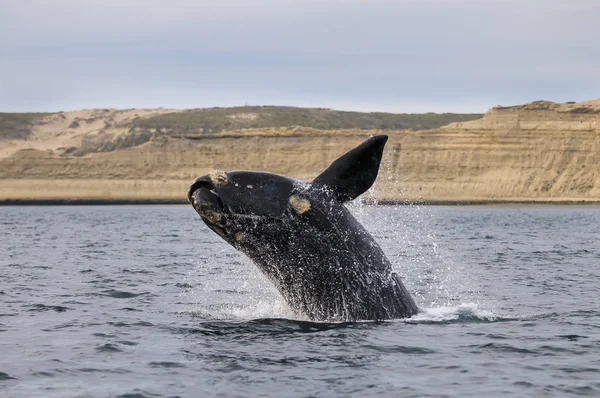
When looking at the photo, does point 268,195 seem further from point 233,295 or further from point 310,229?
point 233,295

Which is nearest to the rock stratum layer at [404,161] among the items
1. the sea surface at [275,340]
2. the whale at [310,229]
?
the sea surface at [275,340]

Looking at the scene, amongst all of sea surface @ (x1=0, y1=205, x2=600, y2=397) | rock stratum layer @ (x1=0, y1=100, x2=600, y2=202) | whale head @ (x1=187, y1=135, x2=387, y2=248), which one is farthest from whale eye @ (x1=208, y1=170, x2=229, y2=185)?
rock stratum layer @ (x1=0, y1=100, x2=600, y2=202)

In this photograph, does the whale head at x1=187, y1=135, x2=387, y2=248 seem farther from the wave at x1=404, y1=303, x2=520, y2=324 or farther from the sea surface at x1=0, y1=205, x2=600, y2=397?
the wave at x1=404, y1=303, x2=520, y2=324

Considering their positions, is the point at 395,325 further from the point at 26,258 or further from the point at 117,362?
the point at 26,258

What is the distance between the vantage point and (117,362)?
32.2ft

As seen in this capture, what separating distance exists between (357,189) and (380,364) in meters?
1.71

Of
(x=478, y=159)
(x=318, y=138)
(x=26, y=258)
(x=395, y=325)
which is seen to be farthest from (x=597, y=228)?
(x=318, y=138)

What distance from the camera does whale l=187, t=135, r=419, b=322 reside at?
965 centimetres

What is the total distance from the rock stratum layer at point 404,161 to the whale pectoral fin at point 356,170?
254 feet

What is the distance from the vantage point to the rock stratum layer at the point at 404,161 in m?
86.2

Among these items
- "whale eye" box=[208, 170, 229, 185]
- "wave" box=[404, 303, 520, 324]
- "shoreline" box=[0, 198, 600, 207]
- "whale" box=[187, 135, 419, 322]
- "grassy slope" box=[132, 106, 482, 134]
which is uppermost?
"grassy slope" box=[132, 106, 482, 134]

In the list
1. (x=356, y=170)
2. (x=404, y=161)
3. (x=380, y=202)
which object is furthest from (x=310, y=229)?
(x=404, y=161)

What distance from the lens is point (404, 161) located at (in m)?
92.1

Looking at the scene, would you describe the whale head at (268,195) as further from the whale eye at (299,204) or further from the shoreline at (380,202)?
the shoreline at (380,202)
